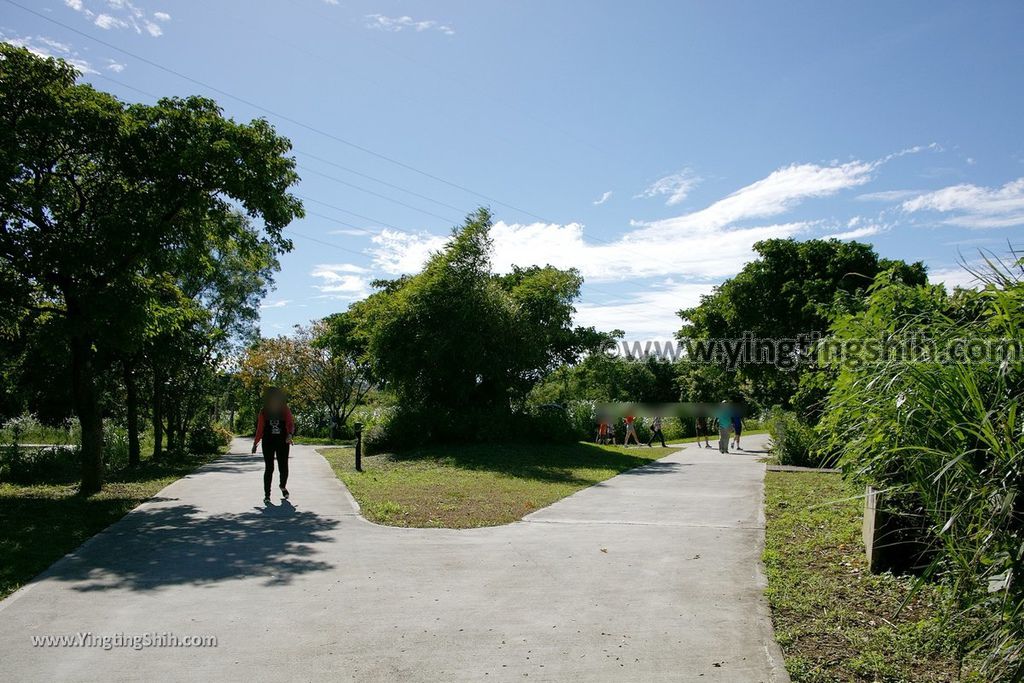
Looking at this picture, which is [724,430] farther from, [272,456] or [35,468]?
[35,468]

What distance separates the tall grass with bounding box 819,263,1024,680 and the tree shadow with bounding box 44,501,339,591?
5040 mm

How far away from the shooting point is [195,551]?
725 centimetres

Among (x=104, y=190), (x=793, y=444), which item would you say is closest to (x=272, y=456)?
(x=104, y=190)

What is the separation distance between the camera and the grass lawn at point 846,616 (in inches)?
165

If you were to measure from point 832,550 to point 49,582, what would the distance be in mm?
7398

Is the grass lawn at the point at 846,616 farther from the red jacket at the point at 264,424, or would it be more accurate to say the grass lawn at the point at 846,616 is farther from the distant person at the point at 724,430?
the distant person at the point at 724,430

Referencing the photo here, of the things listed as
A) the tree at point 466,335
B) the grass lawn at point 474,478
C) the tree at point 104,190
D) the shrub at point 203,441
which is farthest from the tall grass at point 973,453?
the shrub at point 203,441

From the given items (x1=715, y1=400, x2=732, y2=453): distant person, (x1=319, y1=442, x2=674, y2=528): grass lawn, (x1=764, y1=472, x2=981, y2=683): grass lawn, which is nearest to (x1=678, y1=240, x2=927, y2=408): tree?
(x1=715, y1=400, x2=732, y2=453): distant person

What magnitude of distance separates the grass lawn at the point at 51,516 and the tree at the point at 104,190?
0.95 m

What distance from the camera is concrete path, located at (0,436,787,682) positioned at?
4.33 metres

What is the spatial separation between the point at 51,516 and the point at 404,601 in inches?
253

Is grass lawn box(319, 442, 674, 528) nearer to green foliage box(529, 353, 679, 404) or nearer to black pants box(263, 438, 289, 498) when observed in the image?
black pants box(263, 438, 289, 498)

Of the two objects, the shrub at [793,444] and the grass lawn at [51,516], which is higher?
the shrub at [793,444]

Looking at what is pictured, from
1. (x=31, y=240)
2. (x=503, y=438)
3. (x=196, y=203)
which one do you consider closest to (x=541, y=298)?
(x=503, y=438)
